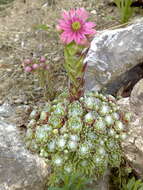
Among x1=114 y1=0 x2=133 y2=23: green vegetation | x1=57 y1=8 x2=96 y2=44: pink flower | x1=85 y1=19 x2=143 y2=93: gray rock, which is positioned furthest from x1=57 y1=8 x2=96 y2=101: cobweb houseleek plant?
x1=114 y1=0 x2=133 y2=23: green vegetation

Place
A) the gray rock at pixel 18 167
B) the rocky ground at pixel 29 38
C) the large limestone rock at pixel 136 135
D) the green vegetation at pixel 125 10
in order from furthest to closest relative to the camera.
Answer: the green vegetation at pixel 125 10
the rocky ground at pixel 29 38
the large limestone rock at pixel 136 135
the gray rock at pixel 18 167

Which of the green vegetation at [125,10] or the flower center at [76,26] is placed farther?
the green vegetation at [125,10]

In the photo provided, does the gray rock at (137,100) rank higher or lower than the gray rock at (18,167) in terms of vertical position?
→ higher

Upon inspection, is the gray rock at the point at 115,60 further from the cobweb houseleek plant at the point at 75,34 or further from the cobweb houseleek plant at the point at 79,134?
the cobweb houseleek plant at the point at 75,34

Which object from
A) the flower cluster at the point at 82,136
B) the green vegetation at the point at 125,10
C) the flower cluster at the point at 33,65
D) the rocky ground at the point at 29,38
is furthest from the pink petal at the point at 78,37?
the green vegetation at the point at 125,10

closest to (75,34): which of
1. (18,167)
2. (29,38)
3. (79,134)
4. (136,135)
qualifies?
(79,134)

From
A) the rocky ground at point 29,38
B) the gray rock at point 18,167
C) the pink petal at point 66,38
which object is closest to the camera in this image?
the pink petal at point 66,38

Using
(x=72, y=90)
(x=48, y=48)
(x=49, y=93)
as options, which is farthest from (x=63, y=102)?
(x=48, y=48)

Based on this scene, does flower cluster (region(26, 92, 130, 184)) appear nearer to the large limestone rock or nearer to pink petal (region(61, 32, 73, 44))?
the large limestone rock

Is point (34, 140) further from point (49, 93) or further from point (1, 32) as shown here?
point (1, 32)
